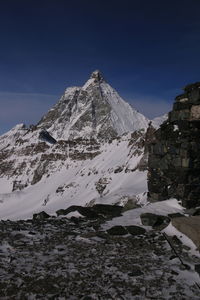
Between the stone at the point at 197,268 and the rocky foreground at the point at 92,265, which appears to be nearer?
the rocky foreground at the point at 92,265

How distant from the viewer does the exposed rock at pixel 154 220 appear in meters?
11.2

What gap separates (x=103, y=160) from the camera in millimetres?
58469

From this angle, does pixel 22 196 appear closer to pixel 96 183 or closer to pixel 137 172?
pixel 96 183

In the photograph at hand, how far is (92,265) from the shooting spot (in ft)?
24.7

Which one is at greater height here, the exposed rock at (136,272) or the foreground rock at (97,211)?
the foreground rock at (97,211)

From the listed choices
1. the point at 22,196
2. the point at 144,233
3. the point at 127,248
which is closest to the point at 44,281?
the point at 127,248

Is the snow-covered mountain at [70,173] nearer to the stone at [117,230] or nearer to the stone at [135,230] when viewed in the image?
the stone at [135,230]

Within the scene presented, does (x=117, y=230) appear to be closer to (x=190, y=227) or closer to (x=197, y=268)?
(x=190, y=227)

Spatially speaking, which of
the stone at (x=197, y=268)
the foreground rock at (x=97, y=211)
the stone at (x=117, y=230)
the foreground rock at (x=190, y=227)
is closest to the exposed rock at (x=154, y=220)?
the foreground rock at (x=190, y=227)

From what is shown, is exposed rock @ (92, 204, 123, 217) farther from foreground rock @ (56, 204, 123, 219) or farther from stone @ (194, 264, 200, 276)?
stone @ (194, 264, 200, 276)

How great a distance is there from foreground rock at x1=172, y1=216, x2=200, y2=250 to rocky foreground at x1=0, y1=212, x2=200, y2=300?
0.43 m

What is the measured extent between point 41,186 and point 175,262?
209 ft

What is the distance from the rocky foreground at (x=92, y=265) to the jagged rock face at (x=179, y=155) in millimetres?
4886

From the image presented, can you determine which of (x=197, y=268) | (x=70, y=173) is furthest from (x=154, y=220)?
(x=70, y=173)
